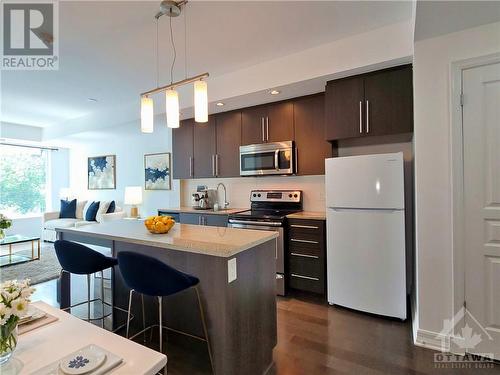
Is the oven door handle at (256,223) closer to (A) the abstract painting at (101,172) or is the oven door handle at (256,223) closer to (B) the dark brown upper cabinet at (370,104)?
(B) the dark brown upper cabinet at (370,104)

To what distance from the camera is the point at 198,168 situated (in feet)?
13.9

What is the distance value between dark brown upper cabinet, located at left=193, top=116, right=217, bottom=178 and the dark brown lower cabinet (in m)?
1.63

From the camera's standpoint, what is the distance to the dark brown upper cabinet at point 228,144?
385 centimetres

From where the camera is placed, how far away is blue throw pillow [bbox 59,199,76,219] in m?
6.27

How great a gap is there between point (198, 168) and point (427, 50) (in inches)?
123

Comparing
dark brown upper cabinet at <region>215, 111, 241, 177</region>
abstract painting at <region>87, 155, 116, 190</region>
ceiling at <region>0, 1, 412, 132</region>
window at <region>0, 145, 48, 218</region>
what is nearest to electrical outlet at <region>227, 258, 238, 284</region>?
ceiling at <region>0, 1, 412, 132</region>

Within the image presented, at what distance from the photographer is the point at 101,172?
6766 millimetres

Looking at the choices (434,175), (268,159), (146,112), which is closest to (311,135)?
(268,159)

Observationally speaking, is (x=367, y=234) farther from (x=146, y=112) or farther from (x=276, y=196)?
Answer: (x=146, y=112)

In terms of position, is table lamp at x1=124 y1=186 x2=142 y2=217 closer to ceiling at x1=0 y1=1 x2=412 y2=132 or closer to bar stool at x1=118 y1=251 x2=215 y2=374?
ceiling at x1=0 y1=1 x2=412 y2=132

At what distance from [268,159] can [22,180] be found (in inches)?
250

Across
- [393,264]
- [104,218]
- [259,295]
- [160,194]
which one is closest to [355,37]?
[393,264]

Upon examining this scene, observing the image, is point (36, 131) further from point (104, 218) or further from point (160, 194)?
point (160, 194)

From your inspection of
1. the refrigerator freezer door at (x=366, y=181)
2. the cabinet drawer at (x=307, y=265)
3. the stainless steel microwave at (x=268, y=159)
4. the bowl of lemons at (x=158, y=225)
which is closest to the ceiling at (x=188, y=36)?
the stainless steel microwave at (x=268, y=159)
